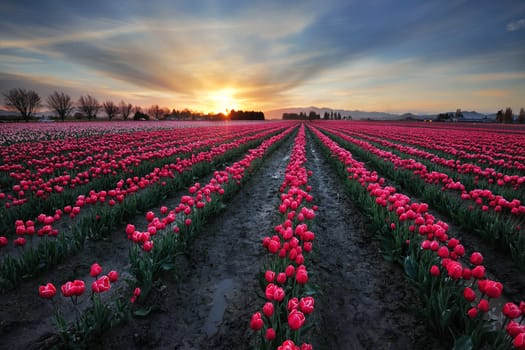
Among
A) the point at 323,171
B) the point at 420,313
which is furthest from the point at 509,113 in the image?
the point at 420,313

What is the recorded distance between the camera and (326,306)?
128 inches

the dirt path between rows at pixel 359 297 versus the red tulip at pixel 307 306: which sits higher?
the red tulip at pixel 307 306

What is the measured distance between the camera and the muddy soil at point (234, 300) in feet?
8.96

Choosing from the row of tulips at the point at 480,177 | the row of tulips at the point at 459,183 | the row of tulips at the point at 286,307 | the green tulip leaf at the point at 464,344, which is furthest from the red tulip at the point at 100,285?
the row of tulips at the point at 480,177

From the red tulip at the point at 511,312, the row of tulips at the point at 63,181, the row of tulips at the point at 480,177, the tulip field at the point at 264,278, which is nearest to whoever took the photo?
the red tulip at the point at 511,312

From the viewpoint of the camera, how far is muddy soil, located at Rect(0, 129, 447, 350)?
2730 millimetres

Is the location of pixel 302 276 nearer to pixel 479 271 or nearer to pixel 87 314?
pixel 479 271

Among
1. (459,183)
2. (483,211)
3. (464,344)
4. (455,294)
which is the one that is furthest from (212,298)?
(459,183)

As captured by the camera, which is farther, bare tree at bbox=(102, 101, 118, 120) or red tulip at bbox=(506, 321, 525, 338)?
bare tree at bbox=(102, 101, 118, 120)

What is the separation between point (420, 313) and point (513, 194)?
5924mm

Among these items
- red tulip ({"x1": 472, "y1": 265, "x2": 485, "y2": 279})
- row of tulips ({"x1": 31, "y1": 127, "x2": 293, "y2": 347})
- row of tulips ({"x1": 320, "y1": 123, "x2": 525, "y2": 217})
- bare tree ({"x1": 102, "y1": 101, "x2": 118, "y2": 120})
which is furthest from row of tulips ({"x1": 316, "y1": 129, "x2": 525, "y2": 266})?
bare tree ({"x1": 102, "y1": 101, "x2": 118, "y2": 120})

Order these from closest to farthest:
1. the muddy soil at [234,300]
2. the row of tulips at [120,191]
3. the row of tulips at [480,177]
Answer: the muddy soil at [234,300]
the row of tulips at [120,191]
the row of tulips at [480,177]

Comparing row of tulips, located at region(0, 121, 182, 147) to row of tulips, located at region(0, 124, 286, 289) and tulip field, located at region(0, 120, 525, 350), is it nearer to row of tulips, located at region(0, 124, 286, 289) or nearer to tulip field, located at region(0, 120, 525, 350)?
row of tulips, located at region(0, 124, 286, 289)

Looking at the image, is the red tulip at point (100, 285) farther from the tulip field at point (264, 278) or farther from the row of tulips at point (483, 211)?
the row of tulips at point (483, 211)
